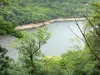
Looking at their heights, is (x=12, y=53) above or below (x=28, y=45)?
below

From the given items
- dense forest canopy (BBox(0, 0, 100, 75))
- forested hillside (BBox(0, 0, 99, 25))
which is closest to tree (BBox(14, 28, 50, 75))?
dense forest canopy (BBox(0, 0, 100, 75))

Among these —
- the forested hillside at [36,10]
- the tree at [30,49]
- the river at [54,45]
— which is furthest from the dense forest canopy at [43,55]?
the forested hillside at [36,10]

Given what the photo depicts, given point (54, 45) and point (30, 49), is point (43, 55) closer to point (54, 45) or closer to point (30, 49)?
point (30, 49)

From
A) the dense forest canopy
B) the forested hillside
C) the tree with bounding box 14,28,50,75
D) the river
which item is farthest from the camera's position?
the forested hillside

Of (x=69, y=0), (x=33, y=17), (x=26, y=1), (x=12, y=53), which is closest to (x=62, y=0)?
(x=69, y=0)

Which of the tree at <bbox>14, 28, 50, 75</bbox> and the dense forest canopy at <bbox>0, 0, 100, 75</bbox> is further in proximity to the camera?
the tree at <bbox>14, 28, 50, 75</bbox>

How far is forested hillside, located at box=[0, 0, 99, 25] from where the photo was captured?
44422mm

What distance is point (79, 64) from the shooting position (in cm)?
1000

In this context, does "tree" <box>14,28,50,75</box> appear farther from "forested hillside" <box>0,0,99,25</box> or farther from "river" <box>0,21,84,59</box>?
"forested hillside" <box>0,0,99,25</box>

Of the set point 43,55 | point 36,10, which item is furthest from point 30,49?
point 36,10

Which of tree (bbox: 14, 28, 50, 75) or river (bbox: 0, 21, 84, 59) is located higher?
tree (bbox: 14, 28, 50, 75)

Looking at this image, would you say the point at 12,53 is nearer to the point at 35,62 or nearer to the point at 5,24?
the point at 35,62

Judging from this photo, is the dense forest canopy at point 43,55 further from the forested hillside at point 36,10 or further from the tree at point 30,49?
the forested hillside at point 36,10

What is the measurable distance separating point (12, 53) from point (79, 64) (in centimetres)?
1366
